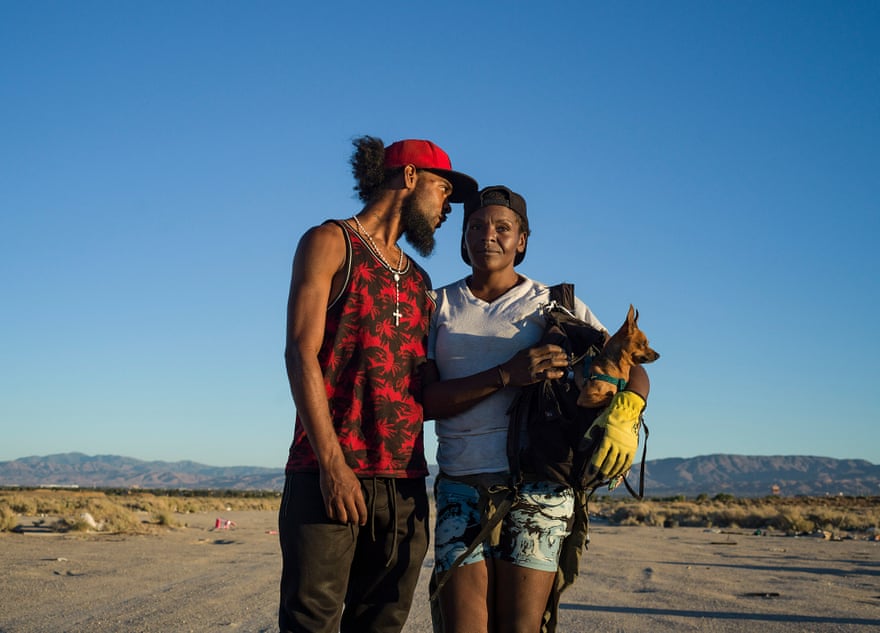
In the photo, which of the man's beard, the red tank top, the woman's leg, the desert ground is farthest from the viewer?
the desert ground

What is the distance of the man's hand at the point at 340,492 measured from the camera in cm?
320

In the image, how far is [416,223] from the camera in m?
3.93

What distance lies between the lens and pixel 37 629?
6613 mm

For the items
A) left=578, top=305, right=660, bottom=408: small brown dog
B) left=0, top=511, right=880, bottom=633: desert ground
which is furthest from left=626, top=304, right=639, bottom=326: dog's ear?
left=0, top=511, right=880, bottom=633: desert ground

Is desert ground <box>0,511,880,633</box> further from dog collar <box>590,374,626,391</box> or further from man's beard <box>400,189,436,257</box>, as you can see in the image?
man's beard <box>400,189,436,257</box>

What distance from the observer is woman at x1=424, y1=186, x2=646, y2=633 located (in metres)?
3.58

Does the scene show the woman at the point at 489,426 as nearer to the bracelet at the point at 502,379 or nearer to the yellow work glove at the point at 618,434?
the bracelet at the point at 502,379

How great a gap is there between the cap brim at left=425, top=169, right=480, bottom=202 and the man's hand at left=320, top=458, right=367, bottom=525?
1465mm

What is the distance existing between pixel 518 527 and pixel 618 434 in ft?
1.92

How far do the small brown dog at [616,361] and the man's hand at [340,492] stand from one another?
1.04 metres

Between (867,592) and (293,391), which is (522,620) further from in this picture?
(867,592)

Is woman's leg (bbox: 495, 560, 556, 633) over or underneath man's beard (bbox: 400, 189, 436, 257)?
underneath

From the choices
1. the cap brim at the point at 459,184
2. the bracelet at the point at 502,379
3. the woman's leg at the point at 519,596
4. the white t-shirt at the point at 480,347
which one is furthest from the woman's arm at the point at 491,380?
the cap brim at the point at 459,184

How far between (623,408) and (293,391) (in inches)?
51.5
